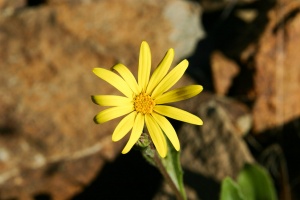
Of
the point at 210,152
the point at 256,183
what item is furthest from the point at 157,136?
the point at 210,152

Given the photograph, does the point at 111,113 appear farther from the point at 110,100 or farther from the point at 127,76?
the point at 127,76

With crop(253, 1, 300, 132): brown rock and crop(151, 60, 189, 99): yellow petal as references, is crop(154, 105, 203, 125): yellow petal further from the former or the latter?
crop(253, 1, 300, 132): brown rock

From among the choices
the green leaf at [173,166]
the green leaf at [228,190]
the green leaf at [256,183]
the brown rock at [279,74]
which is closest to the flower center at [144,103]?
the green leaf at [173,166]

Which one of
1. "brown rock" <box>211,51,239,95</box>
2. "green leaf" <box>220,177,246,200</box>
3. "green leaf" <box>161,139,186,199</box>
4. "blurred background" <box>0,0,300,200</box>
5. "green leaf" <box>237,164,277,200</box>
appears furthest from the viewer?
"brown rock" <box>211,51,239,95</box>

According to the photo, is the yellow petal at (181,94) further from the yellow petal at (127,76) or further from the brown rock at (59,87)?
the brown rock at (59,87)

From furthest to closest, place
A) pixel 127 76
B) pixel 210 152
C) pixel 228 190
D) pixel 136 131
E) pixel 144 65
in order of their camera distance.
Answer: pixel 210 152 → pixel 228 190 → pixel 127 76 → pixel 144 65 → pixel 136 131

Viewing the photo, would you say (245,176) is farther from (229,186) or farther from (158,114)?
(158,114)

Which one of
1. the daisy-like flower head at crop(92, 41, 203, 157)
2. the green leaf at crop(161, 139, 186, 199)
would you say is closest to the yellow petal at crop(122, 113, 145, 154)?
the daisy-like flower head at crop(92, 41, 203, 157)
